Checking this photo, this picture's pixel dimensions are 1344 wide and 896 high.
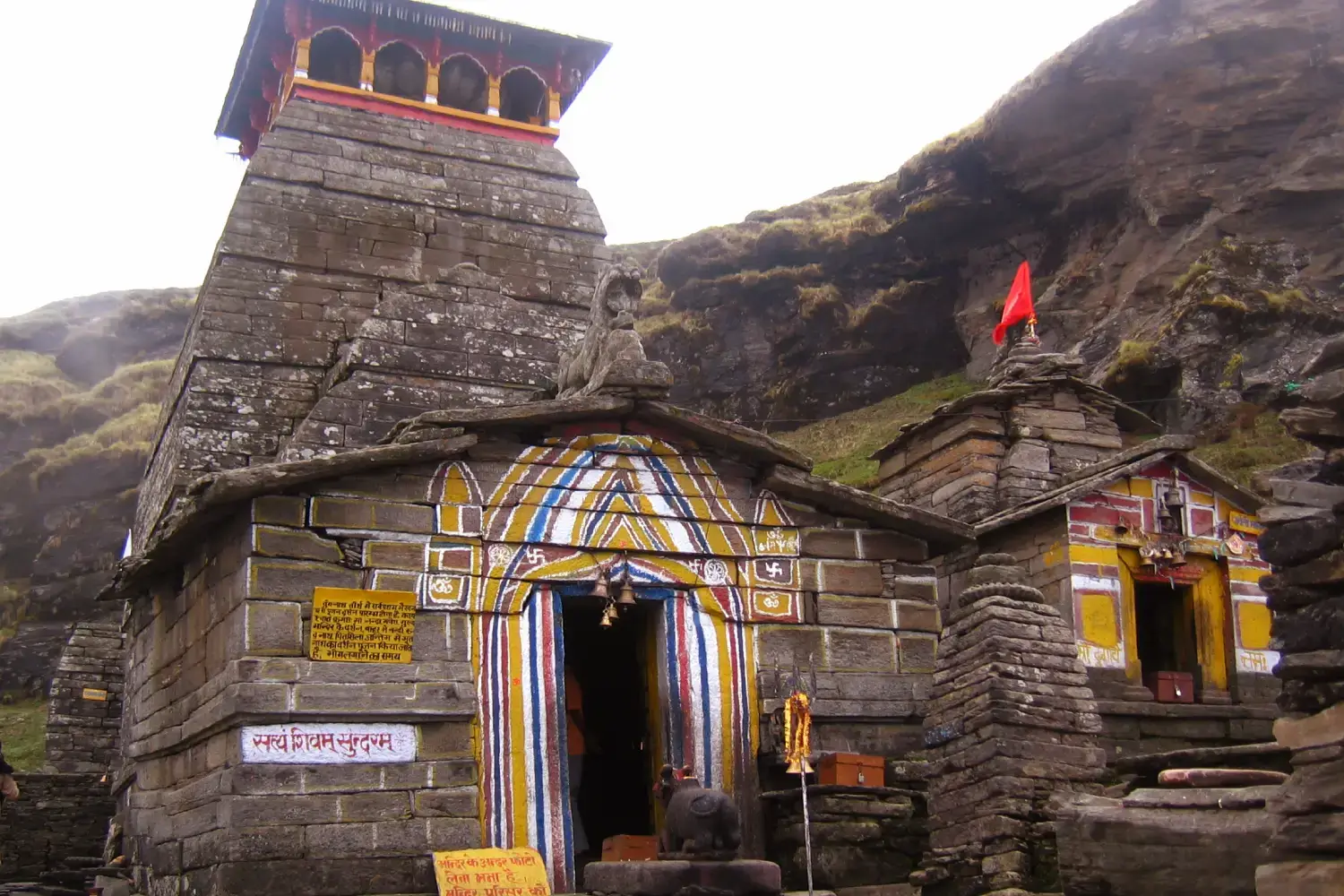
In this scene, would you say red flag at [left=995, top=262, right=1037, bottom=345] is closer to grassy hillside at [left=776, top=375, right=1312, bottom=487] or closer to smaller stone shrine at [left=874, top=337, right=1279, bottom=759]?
grassy hillside at [left=776, top=375, right=1312, bottom=487]

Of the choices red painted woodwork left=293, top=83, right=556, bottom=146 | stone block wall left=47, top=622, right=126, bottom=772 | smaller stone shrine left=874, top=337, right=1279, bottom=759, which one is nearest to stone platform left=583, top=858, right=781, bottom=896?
smaller stone shrine left=874, top=337, right=1279, bottom=759

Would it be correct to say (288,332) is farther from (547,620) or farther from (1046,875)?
(1046,875)

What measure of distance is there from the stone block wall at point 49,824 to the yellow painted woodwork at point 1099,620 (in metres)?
13.8

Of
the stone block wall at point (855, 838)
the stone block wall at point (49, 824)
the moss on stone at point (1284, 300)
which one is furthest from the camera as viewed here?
the moss on stone at point (1284, 300)

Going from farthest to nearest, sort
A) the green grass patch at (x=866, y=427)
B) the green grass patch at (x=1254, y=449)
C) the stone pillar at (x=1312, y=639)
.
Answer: the green grass patch at (x=866, y=427) → the green grass patch at (x=1254, y=449) → the stone pillar at (x=1312, y=639)

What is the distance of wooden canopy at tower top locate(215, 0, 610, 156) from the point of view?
60.8ft

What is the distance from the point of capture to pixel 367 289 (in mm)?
17156

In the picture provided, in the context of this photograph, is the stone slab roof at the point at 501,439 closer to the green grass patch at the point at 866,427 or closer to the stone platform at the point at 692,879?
the stone platform at the point at 692,879

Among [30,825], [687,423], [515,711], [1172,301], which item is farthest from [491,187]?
[1172,301]

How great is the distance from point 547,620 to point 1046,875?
446 cm

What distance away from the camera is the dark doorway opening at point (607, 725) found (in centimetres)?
1486

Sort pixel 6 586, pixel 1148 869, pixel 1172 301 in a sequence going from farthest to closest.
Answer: pixel 6 586
pixel 1172 301
pixel 1148 869

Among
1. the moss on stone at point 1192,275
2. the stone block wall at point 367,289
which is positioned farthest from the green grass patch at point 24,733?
the moss on stone at point 1192,275

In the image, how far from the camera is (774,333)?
4225 centimetres
